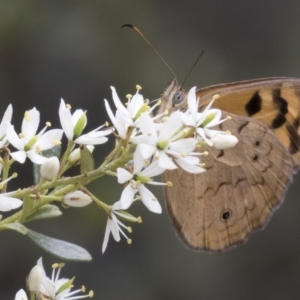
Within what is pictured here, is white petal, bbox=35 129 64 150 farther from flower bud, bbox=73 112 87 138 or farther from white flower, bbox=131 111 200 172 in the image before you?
white flower, bbox=131 111 200 172

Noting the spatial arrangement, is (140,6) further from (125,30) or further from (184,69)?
(184,69)

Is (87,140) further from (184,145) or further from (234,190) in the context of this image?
(234,190)

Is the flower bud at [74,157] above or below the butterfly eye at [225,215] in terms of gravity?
above

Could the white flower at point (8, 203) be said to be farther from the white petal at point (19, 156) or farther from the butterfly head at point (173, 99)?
the butterfly head at point (173, 99)

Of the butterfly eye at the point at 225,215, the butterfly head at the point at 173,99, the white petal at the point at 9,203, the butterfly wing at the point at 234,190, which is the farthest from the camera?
the butterfly eye at the point at 225,215

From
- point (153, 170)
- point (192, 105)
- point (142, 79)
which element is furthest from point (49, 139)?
point (142, 79)

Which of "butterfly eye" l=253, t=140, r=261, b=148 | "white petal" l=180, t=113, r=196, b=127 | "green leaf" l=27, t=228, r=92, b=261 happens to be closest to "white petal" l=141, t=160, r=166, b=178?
"white petal" l=180, t=113, r=196, b=127

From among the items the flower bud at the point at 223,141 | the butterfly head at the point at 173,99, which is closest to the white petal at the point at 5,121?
the flower bud at the point at 223,141
